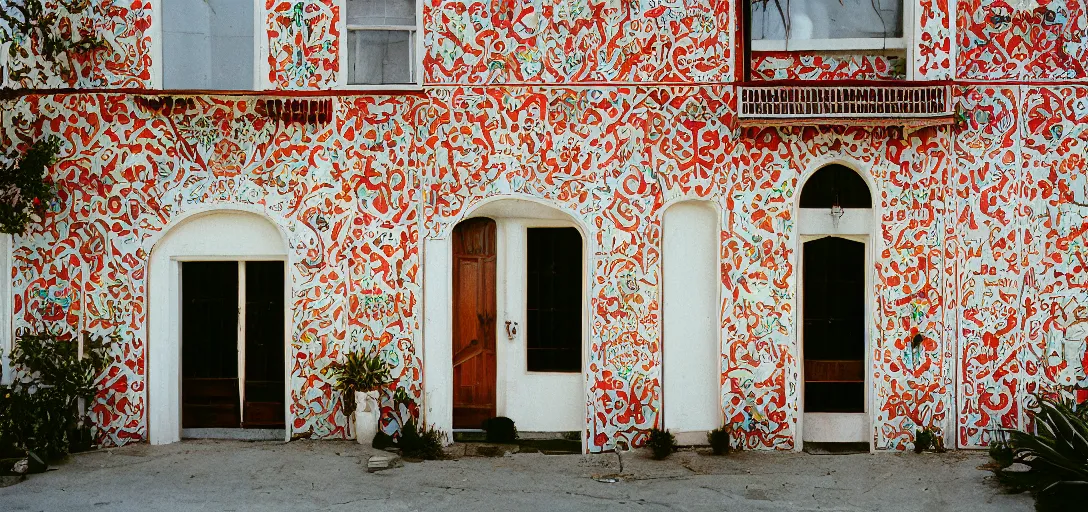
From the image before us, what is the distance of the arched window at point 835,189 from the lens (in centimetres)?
959

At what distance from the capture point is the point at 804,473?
8.76 metres

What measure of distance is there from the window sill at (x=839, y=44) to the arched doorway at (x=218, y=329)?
5.42 metres

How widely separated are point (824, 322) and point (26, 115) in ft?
27.9

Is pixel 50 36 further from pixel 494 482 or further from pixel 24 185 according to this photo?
pixel 494 482

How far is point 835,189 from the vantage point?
9602 millimetres

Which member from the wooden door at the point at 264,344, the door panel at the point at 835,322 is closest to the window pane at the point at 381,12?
the wooden door at the point at 264,344

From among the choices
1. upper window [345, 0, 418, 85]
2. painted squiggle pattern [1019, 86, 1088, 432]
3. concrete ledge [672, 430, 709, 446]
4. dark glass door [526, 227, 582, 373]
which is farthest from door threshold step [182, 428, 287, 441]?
painted squiggle pattern [1019, 86, 1088, 432]

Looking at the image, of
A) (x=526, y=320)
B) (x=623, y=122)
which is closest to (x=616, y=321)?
(x=526, y=320)

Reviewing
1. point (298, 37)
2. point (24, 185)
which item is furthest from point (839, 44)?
point (24, 185)

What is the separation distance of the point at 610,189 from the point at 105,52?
5362 mm

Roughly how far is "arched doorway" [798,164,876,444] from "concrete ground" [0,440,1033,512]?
49 cm

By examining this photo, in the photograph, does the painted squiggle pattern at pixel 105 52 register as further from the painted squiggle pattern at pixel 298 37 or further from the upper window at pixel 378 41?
the upper window at pixel 378 41

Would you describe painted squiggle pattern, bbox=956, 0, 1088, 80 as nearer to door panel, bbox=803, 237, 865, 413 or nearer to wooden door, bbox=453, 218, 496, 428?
door panel, bbox=803, 237, 865, 413

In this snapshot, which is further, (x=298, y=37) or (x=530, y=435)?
(x=530, y=435)
